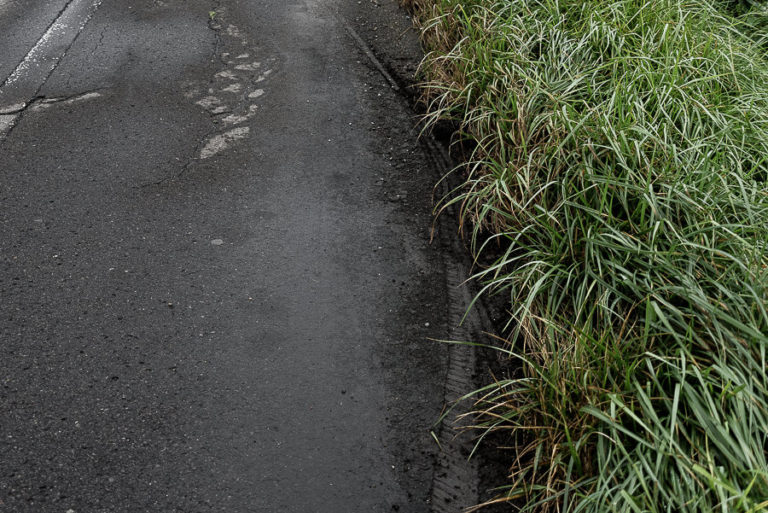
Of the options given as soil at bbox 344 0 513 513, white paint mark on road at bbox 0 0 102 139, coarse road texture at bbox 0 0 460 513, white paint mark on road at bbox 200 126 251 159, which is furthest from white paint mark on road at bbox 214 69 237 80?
white paint mark on road at bbox 0 0 102 139

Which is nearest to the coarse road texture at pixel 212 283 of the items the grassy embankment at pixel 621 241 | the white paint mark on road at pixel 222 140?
the white paint mark on road at pixel 222 140

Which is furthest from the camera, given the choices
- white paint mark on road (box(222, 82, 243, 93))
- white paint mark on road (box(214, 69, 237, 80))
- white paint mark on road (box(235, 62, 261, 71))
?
white paint mark on road (box(235, 62, 261, 71))

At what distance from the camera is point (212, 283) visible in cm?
342

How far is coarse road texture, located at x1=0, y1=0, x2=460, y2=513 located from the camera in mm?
2600

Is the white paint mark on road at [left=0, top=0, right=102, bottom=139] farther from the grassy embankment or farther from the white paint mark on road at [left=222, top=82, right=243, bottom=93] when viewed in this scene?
the grassy embankment

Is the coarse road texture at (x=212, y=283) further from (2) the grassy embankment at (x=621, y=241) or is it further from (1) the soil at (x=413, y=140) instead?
(2) the grassy embankment at (x=621, y=241)

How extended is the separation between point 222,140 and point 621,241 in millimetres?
2761

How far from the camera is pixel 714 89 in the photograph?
12.9 ft

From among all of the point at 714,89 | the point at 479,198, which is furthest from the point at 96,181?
the point at 714,89

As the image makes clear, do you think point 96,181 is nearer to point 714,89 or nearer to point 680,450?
point 680,450

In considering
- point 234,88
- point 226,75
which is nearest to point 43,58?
point 226,75

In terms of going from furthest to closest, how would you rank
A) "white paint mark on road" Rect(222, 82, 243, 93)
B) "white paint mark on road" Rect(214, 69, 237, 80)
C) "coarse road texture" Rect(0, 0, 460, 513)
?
"white paint mark on road" Rect(214, 69, 237, 80) → "white paint mark on road" Rect(222, 82, 243, 93) → "coarse road texture" Rect(0, 0, 460, 513)

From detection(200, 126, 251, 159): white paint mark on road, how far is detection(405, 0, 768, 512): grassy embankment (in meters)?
1.36

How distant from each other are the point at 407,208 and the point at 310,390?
4.93ft
